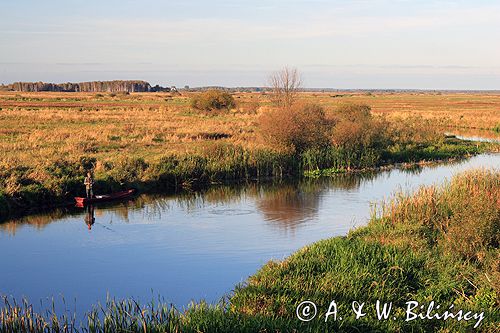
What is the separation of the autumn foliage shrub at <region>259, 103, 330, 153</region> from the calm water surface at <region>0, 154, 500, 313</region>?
13.8ft

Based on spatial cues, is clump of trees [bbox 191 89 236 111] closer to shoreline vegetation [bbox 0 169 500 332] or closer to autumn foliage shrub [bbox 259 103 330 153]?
autumn foliage shrub [bbox 259 103 330 153]

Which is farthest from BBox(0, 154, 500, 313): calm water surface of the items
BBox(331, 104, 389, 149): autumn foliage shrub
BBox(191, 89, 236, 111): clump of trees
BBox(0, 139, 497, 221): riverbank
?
BBox(191, 89, 236, 111): clump of trees

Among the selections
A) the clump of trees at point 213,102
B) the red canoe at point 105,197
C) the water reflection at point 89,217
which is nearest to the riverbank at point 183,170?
the red canoe at point 105,197

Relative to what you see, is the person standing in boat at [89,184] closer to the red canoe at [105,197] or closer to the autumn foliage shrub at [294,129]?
the red canoe at [105,197]

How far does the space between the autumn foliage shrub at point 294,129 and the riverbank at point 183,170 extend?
0.51 metres

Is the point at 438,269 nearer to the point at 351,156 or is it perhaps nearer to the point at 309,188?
the point at 309,188

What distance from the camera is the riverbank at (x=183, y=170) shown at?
19.1m

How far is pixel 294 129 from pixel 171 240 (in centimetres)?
1310

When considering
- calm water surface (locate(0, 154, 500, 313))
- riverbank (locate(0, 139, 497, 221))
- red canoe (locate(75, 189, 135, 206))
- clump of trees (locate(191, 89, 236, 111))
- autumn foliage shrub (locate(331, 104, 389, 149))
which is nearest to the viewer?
calm water surface (locate(0, 154, 500, 313))

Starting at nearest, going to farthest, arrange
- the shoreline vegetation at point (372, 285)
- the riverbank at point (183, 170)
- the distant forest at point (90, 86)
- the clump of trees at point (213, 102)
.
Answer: the shoreline vegetation at point (372, 285), the riverbank at point (183, 170), the clump of trees at point (213, 102), the distant forest at point (90, 86)

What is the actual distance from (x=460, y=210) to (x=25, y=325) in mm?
9101

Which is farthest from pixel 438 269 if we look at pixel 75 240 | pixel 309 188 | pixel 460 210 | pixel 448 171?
pixel 448 171

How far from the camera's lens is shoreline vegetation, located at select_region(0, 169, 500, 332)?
8.21 metres

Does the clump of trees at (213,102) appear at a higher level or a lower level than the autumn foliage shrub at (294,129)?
higher
